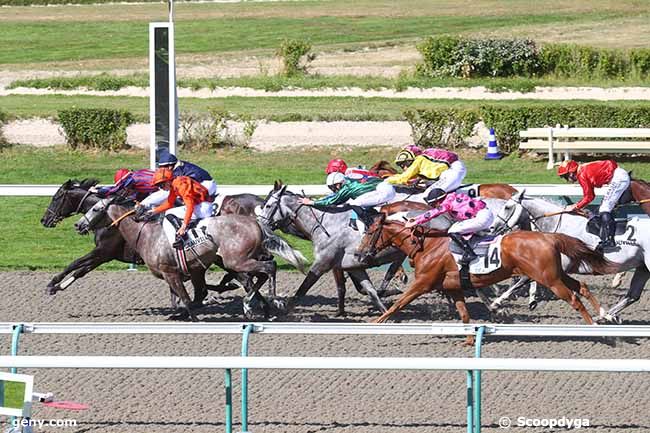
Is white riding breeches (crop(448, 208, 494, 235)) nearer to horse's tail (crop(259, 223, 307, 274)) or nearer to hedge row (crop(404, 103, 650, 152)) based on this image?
horse's tail (crop(259, 223, 307, 274))

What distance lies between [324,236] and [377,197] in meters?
0.61

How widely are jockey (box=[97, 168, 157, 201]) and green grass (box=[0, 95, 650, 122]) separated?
32.8 ft

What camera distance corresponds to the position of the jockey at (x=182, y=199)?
435 inches

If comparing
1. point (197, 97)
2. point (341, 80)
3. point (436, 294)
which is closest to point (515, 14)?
point (341, 80)

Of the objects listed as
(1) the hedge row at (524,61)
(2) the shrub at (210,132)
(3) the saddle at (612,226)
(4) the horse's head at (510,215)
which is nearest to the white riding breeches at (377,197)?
(4) the horse's head at (510,215)

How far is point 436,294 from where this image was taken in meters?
12.4

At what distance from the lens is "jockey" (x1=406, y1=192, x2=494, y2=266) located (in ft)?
34.3

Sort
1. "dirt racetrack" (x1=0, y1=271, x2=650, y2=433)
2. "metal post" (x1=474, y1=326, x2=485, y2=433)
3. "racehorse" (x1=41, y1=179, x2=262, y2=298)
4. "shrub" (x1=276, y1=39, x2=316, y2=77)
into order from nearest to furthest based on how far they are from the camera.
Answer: "metal post" (x1=474, y1=326, x2=485, y2=433), "dirt racetrack" (x1=0, y1=271, x2=650, y2=433), "racehorse" (x1=41, y1=179, x2=262, y2=298), "shrub" (x1=276, y1=39, x2=316, y2=77)

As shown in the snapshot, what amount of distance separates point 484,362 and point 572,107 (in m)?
14.5

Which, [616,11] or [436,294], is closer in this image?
[436,294]

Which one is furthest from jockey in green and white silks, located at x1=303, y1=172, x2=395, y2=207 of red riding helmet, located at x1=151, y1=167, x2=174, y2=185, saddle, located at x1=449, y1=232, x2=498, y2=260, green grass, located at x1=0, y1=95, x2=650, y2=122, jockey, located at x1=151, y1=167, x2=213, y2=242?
green grass, located at x1=0, y1=95, x2=650, y2=122

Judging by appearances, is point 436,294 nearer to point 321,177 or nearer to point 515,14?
point 321,177

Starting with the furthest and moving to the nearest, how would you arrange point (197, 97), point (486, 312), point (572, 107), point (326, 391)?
point (197, 97), point (572, 107), point (486, 312), point (326, 391)

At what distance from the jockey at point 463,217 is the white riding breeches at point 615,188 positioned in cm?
113
